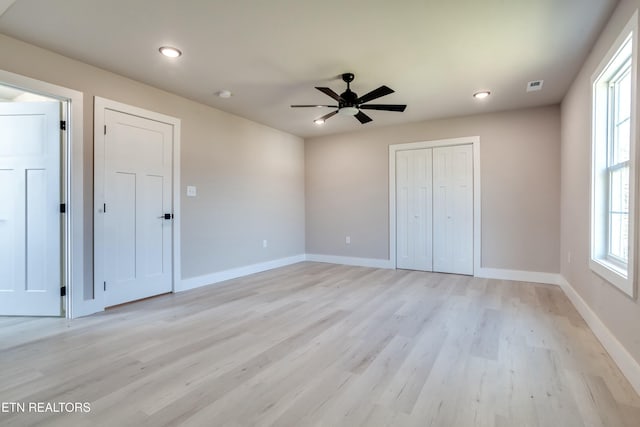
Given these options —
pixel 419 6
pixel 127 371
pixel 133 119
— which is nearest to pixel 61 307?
pixel 127 371

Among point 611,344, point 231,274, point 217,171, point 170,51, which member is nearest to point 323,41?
point 170,51

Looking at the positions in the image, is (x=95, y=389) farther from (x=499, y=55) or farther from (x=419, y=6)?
(x=499, y=55)

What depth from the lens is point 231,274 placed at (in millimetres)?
4812

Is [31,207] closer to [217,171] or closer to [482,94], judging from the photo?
[217,171]

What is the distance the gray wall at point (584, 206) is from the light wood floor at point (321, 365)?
0.86 feet

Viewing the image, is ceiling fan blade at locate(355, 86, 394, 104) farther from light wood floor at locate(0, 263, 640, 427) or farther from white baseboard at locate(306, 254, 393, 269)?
white baseboard at locate(306, 254, 393, 269)

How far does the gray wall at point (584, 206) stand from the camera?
2066 mm

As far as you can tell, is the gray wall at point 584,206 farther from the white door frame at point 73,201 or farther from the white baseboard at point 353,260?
the white door frame at point 73,201

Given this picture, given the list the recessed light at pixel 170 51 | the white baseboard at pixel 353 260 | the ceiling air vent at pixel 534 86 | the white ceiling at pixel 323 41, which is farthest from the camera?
the white baseboard at pixel 353 260

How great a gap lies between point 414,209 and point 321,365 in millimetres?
3776

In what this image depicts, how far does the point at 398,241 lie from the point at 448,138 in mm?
1868

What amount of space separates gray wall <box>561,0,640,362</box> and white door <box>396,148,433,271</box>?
177 centimetres

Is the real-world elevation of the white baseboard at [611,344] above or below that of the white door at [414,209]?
below

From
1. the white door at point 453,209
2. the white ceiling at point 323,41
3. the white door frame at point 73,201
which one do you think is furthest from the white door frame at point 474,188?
the white door frame at point 73,201
